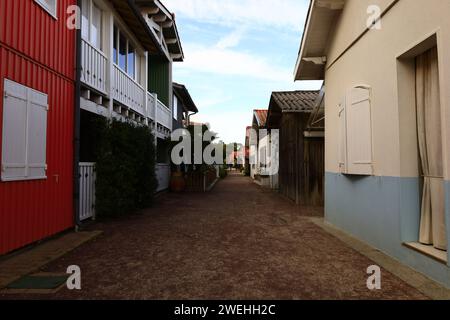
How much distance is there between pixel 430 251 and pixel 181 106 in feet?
58.1

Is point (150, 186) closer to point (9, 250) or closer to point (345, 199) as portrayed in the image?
point (9, 250)

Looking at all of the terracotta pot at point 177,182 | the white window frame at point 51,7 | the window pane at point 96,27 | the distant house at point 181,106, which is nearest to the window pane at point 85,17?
the window pane at point 96,27

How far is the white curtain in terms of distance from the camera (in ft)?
11.8

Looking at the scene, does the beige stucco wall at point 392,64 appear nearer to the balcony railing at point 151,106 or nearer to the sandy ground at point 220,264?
the sandy ground at point 220,264

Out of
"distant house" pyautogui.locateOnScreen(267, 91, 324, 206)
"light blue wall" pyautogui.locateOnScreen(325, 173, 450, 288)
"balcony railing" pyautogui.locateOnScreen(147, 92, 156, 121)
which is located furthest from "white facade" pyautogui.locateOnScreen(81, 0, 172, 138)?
"light blue wall" pyautogui.locateOnScreen(325, 173, 450, 288)

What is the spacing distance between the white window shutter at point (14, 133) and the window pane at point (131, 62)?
6111mm

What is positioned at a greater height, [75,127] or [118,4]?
[118,4]

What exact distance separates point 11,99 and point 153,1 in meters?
9.19

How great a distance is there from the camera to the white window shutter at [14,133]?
412 centimetres

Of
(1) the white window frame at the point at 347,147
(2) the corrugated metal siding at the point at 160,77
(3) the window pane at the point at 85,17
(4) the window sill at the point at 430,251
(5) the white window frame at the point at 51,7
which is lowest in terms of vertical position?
(4) the window sill at the point at 430,251

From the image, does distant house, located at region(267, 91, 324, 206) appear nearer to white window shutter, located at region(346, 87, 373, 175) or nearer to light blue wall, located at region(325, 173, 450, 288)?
white window shutter, located at region(346, 87, 373, 175)

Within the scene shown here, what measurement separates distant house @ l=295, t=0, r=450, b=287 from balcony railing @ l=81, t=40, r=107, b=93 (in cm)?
501
